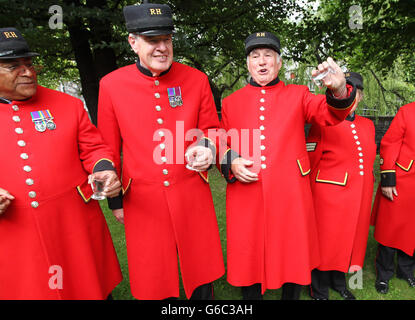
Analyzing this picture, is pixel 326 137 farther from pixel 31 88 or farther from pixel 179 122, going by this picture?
pixel 31 88


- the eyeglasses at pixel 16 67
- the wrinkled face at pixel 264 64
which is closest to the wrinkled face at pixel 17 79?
the eyeglasses at pixel 16 67

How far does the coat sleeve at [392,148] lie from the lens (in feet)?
10.7

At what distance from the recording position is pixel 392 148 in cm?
329

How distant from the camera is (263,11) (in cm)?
779

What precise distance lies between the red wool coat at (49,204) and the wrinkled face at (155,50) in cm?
60

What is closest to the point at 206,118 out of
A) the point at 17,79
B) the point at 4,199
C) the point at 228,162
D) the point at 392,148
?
the point at 228,162

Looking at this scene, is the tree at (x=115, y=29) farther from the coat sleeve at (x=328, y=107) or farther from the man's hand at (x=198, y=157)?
the man's hand at (x=198, y=157)

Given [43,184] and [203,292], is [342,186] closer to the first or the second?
[203,292]

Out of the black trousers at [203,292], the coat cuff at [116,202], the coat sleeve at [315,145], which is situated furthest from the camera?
the coat sleeve at [315,145]

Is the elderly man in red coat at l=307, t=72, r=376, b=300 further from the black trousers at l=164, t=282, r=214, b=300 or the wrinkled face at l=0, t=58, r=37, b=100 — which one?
the wrinkled face at l=0, t=58, r=37, b=100

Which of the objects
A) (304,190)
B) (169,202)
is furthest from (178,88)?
(304,190)

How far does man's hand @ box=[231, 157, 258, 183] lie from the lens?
250 cm

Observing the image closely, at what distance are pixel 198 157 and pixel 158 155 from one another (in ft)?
1.19

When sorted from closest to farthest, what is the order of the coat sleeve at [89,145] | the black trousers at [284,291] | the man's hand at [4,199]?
the man's hand at [4,199], the coat sleeve at [89,145], the black trousers at [284,291]
